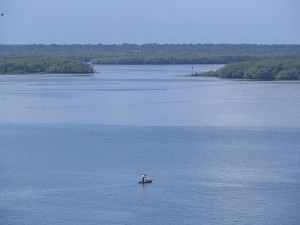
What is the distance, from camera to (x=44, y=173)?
17.2m

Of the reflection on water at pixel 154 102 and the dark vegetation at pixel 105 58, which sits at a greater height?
the reflection on water at pixel 154 102

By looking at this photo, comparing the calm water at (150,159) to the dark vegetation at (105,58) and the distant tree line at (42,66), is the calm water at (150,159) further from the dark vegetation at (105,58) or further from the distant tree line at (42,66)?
the dark vegetation at (105,58)

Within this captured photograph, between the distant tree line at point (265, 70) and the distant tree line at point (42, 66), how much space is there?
9064 millimetres

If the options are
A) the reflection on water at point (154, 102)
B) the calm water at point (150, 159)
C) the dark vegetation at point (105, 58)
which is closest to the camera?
the calm water at point (150, 159)

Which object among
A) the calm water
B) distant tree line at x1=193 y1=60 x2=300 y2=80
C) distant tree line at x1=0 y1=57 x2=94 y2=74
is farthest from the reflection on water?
distant tree line at x1=0 y1=57 x2=94 y2=74

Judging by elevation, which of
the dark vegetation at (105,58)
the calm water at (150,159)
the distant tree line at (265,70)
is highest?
the calm water at (150,159)

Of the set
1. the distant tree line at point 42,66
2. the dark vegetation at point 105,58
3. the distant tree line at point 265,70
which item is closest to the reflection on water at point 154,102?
the distant tree line at point 265,70

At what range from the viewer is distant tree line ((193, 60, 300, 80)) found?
145 feet

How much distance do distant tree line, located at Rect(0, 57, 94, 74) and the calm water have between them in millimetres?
17896

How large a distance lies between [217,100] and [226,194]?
53.7 ft

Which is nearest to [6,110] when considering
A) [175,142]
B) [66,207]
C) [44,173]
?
[175,142]

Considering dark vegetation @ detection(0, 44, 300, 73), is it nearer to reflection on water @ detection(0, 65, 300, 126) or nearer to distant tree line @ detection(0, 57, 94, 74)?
distant tree line @ detection(0, 57, 94, 74)

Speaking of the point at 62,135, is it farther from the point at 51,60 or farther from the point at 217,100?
the point at 51,60

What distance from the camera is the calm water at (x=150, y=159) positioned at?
14297 millimetres
